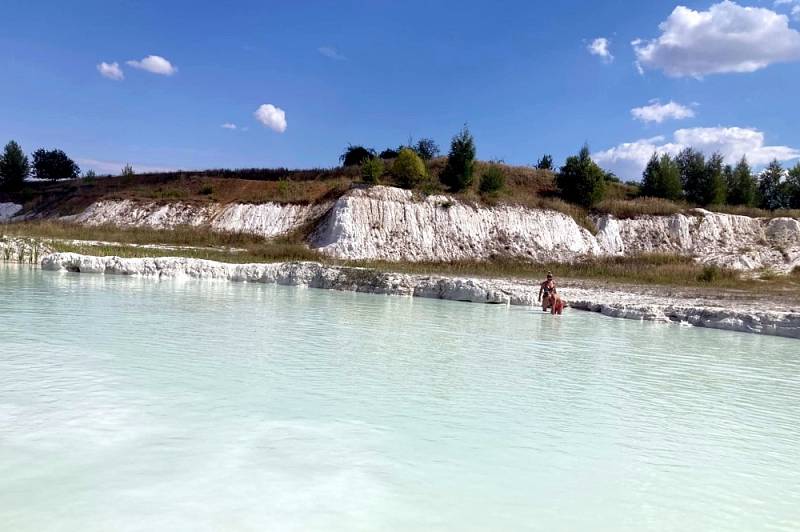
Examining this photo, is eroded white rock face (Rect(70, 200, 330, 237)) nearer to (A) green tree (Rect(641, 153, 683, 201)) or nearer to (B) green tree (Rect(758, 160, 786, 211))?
(A) green tree (Rect(641, 153, 683, 201))

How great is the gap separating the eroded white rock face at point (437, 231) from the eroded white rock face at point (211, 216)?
391 cm

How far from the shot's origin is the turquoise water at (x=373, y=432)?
4910mm

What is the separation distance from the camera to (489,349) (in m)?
12.7

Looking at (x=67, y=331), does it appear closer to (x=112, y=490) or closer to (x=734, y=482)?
(x=112, y=490)

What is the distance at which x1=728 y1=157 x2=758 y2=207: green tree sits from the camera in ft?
196

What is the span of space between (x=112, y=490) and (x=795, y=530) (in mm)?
5519

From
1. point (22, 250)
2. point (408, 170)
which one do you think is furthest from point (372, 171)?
point (22, 250)

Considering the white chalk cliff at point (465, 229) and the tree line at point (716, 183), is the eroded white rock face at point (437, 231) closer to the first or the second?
the white chalk cliff at point (465, 229)

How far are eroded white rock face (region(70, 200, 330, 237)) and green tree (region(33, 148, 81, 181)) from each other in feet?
138

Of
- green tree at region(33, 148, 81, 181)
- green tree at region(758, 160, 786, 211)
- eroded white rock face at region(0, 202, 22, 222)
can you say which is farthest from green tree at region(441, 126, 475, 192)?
green tree at region(33, 148, 81, 181)

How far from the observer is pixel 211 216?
5122 cm

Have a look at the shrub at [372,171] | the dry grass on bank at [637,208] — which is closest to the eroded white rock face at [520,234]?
the dry grass on bank at [637,208]

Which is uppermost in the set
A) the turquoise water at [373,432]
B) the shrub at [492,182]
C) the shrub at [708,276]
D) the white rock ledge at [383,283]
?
the shrub at [492,182]

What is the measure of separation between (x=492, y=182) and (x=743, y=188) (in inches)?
1037
